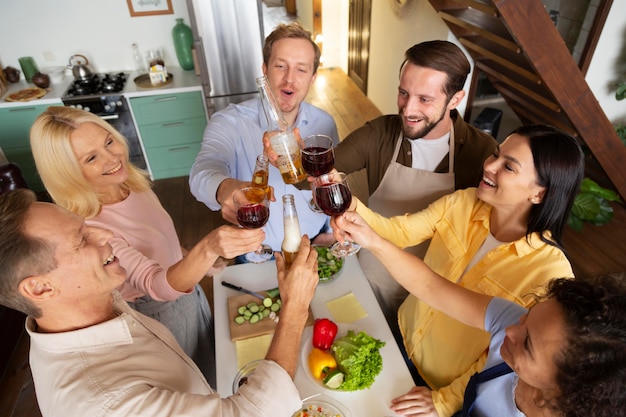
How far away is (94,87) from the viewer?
12.6 ft

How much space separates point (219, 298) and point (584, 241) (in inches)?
126

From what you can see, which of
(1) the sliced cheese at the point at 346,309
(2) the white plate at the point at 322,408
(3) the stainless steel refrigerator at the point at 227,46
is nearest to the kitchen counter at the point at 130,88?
(3) the stainless steel refrigerator at the point at 227,46

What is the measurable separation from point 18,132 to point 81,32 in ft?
4.01

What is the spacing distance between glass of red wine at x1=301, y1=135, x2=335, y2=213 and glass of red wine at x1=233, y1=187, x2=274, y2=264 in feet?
0.61

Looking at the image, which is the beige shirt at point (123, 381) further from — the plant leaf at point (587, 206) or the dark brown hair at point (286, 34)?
the plant leaf at point (587, 206)

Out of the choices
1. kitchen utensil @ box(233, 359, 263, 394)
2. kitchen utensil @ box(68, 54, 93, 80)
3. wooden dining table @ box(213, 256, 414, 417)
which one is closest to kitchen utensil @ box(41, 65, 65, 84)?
kitchen utensil @ box(68, 54, 93, 80)

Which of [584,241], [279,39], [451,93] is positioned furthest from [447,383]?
[584,241]

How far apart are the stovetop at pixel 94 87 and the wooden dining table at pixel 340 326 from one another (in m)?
2.84

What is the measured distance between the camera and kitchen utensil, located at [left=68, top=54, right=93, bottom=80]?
13.2ft

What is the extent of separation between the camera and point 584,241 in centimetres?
333

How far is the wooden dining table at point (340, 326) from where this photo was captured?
52.3 inches

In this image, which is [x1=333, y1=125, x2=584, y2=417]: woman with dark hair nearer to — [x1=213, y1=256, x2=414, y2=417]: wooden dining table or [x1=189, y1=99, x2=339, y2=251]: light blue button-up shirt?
[x1=213, y1=256, x2=414, y2=417]: wooden dining table

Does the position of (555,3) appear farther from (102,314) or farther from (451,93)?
(102,314)

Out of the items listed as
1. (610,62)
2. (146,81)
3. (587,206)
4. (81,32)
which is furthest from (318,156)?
(81,32)
